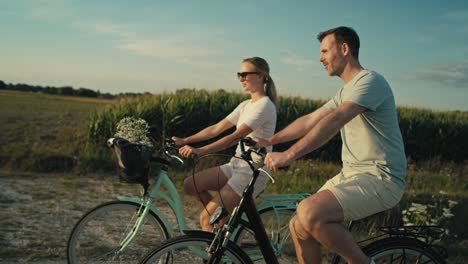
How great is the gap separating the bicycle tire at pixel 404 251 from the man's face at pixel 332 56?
1.11 m

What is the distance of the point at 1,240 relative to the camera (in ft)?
16.6

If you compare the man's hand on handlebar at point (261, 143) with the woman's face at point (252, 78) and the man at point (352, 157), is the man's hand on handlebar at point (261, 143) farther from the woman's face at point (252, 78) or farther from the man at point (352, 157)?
the woman's face at point (252, 78)

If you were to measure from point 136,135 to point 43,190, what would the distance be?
4.37 m

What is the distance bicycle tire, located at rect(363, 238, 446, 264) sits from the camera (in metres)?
2.95

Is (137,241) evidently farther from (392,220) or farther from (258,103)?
(392,220)

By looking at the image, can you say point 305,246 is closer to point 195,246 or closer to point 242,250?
point 242,250

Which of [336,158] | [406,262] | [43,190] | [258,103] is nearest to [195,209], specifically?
[43,190]

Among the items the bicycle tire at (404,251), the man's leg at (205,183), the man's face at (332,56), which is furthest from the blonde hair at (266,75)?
the bicycle tire at (404,251)

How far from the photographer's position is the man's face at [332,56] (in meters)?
2.96

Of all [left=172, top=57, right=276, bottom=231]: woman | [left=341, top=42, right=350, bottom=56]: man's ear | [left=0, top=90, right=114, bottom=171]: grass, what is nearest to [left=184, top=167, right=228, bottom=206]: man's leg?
[left=172, top=57, right=276, bottom=231]: woman

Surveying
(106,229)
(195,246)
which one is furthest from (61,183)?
(195,246)

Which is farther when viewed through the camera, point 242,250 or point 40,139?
point 40,139

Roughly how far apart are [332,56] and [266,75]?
41.9 inches

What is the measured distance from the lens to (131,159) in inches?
132
